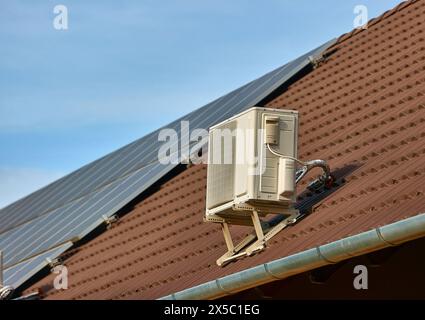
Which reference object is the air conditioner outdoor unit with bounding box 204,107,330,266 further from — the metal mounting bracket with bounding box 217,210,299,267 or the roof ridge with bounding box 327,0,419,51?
the roof ridge with bounding box 327,0,419,51

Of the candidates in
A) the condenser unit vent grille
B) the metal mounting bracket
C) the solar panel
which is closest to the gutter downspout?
the metal mounting bracket

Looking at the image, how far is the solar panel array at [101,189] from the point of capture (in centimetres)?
1770

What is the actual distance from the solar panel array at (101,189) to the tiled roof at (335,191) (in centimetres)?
45

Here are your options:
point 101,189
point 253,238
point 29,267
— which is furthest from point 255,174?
point 101,189

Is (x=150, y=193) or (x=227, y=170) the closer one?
(x=227, y=170)

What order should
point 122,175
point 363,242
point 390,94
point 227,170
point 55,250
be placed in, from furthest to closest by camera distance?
point 122,175
point 55,250
point 390,94
point 227,170
point 363,242

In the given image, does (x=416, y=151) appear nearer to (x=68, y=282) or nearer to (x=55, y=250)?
(x=68, y=282)

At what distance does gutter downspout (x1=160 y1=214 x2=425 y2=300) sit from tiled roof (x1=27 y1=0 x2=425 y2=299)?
505 millimetres

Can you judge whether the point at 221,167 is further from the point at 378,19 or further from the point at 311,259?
the point at 378,19

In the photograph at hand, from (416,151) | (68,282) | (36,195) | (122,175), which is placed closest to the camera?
(416,151)

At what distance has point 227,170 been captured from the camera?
41.5 feet

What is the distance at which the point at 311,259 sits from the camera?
1031 centimetres

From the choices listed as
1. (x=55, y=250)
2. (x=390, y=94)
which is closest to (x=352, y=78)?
(x=390, y=94)
